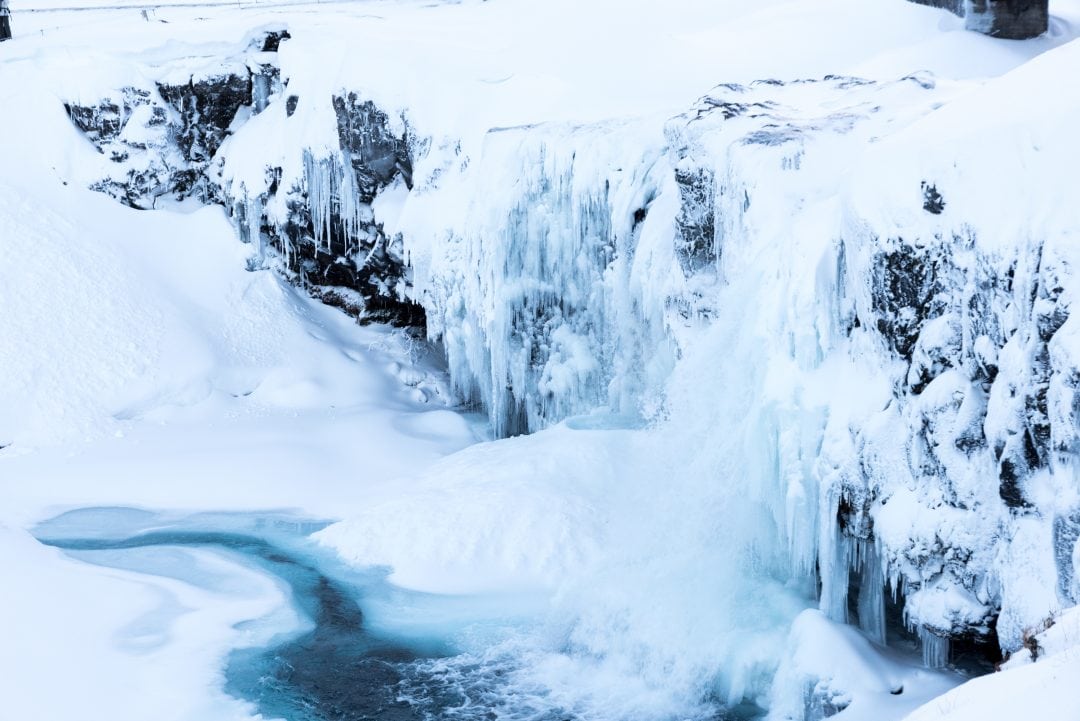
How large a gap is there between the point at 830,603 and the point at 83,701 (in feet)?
19.6

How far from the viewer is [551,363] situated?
14781 millimetres

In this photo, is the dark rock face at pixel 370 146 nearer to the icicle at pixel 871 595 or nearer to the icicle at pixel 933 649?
the icicle at pixel 871 595

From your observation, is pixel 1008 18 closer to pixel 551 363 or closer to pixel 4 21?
pixel 551 363

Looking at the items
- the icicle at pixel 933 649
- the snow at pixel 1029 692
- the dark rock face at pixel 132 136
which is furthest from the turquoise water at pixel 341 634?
the dark rock face at pixel 132 136

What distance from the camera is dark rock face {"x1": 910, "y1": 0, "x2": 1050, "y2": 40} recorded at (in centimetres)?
1540

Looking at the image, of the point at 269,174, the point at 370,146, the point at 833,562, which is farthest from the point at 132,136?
the point at 833,562

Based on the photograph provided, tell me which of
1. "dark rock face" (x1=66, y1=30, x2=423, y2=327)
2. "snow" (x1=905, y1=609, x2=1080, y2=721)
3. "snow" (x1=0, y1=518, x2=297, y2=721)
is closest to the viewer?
"snow" (x1=905, y1=609, x2=1080, y2=721)

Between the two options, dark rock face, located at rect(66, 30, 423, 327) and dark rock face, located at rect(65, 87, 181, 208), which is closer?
dark rock face, located at rect(66, 30, 423, 327)

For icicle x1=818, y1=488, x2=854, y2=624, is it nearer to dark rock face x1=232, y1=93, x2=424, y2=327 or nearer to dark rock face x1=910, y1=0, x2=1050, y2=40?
dark rock face x1=910, y1=0, x2=1050, y2=40

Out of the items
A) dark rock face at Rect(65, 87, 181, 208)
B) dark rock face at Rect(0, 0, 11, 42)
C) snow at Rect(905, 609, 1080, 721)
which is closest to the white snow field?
snow at Rect(905, 609, 1080, 721)

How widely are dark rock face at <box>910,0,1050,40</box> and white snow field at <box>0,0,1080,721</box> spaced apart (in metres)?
0.40

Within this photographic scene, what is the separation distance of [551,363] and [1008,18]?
337 inches

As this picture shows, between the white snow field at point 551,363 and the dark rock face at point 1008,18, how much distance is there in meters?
0.40

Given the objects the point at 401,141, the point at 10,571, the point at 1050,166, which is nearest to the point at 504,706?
the point at 10,571
